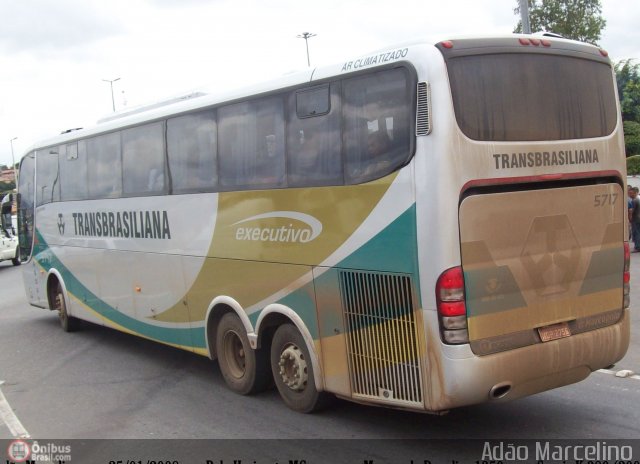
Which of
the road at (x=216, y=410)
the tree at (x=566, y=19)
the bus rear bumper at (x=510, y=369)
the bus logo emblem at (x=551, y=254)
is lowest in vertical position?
the road at (x=216, y=410)

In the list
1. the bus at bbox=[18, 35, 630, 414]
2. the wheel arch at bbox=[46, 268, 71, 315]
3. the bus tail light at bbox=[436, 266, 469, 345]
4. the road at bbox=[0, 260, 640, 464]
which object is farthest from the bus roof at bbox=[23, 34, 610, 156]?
the wheel arch at bbox=[46, 268, 71, 315]

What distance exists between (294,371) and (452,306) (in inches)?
92.6

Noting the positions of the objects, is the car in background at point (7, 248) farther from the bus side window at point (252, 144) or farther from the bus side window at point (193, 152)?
the bus side window at point (252, 144)

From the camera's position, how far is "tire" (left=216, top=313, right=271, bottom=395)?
8070mm

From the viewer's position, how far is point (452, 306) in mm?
5574

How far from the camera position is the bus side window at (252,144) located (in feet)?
24.2

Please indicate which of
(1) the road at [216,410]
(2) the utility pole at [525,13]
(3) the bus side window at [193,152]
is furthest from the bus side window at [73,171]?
(2) the utility pole at [525,13]

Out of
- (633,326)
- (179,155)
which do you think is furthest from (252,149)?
(633,326)

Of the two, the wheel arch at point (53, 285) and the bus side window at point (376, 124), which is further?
the wheel arch at point (53, 285)

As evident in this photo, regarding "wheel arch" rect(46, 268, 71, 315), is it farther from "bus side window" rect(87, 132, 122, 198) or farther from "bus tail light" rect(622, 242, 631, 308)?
"bus tail light" rect(622, 242, 631, 308)

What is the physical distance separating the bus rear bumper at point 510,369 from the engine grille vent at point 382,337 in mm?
219

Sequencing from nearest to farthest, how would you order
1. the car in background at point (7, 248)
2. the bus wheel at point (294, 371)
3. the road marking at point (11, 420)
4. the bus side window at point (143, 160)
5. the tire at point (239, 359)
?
the bus wheel at point (294, 371), the road marking at point (11, 420), the tire at point (239, 359), the bus side window at point (143, 160), the car in background at point (7, 248)

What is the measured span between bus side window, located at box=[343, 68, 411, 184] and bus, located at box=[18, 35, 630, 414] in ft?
0.05

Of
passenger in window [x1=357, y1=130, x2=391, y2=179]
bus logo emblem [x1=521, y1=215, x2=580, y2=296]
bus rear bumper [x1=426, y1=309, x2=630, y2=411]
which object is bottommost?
bus rear bumper [x1=426, y1=309, x2=630, y2=411]
